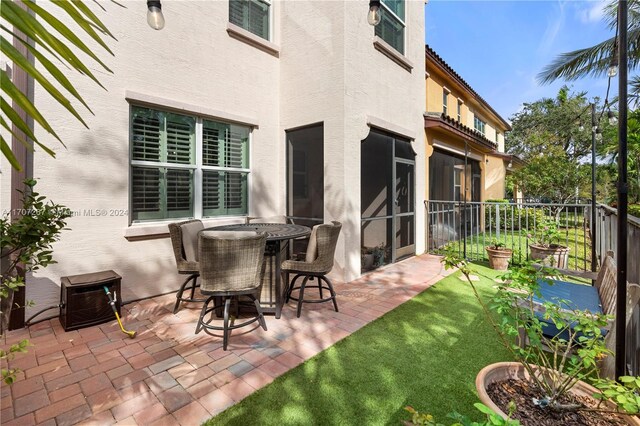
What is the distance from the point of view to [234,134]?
19.0ft

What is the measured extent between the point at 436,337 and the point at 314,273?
159 cm

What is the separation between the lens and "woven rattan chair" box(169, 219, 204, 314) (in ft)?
13.0

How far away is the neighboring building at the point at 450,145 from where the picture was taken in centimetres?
816

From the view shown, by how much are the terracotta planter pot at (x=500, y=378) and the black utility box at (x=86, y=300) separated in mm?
4038

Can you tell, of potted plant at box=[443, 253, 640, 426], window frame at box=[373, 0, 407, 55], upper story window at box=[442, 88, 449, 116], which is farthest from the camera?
upper story window at box=[442, 88, 449, 116]

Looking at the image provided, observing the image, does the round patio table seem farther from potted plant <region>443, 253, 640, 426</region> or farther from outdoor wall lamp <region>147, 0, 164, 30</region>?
outdoor wall lamp <region>147, 0, 164, 30</region>

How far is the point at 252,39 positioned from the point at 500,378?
6.31 meters

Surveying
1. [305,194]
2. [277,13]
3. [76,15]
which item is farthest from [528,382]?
[277,13]

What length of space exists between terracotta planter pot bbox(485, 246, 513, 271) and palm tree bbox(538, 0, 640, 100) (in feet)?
29.7

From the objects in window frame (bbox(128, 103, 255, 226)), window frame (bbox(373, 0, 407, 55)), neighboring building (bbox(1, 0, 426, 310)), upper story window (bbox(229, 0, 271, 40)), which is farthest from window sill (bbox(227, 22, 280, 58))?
window frame (bbox(373, 0, 407, 55))

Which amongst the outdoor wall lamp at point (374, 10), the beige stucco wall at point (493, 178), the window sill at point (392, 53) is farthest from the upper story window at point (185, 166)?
the beige stucco wall at point (493, 178)

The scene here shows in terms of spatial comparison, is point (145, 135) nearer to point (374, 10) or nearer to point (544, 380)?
point (374, 10)

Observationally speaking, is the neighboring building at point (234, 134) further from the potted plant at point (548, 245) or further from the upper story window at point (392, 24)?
the potted plant at point (548, 245)

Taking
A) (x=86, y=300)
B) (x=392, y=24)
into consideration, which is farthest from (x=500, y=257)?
(x=86, y=300)
